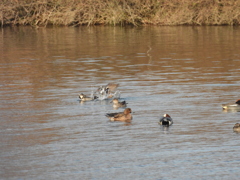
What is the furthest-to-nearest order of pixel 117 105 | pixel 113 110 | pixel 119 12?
pixel 119 12 < pixel 117 105 < pixel 113 110

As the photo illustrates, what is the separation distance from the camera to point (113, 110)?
42.1ft

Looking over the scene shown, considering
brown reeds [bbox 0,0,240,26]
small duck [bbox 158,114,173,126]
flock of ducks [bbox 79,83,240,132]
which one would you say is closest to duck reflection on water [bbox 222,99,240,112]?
flock of ducks [bbox 79,83,240,132]

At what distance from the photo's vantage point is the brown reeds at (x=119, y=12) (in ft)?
129

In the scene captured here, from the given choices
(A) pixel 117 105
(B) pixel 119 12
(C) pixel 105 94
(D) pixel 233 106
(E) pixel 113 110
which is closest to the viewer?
(D) pixel 233 106

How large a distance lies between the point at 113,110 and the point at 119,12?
28479 mm

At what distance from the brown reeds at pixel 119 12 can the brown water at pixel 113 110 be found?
12.9 meters

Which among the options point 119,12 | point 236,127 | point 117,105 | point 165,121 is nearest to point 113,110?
point 117,105

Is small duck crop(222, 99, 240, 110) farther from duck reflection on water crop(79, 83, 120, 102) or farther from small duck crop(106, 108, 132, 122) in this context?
duck reflection on water crop(79, 83, 120, 102)

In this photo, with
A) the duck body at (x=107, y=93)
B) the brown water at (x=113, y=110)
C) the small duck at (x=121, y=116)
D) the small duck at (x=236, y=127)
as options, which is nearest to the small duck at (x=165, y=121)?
the brown water at (x=113, y=110)

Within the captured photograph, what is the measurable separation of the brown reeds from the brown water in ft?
42.4

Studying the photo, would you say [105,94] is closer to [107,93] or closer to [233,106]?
[107,93]

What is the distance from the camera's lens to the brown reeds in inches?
1544

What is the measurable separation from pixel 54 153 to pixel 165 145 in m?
1.82

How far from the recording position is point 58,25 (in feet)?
142
